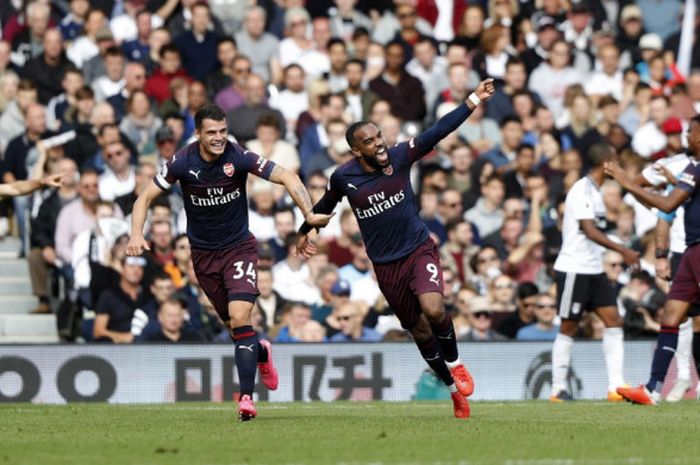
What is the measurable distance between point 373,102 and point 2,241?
5.43 m

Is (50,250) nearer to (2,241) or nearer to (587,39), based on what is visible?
(2,241)

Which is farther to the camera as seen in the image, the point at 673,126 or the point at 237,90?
the point at 673,126

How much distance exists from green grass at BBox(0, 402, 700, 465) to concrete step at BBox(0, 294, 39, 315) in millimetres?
5182

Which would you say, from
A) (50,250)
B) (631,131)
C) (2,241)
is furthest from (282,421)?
(631,131)

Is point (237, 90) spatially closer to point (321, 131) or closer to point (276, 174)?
point (321, 131)

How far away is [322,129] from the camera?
23875 mm

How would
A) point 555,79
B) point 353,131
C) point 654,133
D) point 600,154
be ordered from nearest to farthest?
point 353,131, point 600,154, point 654,133, point 555,79

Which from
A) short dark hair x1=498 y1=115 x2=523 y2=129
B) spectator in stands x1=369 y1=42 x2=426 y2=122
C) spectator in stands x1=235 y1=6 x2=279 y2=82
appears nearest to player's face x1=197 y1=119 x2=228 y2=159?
short dark hair x1=498 y1=115 x2=523 y2=129

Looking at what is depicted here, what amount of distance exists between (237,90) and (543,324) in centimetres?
593

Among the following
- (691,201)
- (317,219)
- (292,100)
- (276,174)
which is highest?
(292,100)

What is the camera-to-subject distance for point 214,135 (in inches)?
579

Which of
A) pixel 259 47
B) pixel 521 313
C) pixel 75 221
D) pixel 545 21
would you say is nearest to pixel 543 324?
pixel 521 313

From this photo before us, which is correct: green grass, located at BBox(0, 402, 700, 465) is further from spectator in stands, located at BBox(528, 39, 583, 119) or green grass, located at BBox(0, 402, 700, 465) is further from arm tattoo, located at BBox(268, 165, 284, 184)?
spectator in stands, located at BBox(528, 39, 583, 119)

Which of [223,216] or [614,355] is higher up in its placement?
[223,216]
